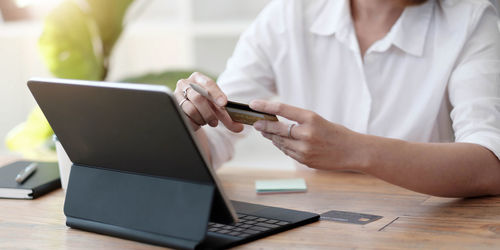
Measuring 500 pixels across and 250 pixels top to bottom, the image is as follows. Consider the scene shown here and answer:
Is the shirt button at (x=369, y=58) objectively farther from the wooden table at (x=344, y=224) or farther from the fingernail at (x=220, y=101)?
A: the fingernail at (x=220, y=101)

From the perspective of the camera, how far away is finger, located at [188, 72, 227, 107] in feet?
4.25

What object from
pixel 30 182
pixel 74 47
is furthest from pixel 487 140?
pixel 74 47

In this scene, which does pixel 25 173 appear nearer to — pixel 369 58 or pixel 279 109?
pixel 279 109

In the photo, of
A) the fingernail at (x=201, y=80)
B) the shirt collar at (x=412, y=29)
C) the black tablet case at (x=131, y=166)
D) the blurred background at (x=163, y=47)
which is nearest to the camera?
the black tablet case at (x=131, y=166)

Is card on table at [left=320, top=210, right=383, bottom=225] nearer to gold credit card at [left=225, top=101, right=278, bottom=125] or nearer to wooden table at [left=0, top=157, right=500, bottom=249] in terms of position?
wooden table at [left=0, top=157, right=500, bottom=249]

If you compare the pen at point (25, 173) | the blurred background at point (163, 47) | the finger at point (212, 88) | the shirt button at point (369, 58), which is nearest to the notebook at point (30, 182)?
the pen at point (25, 173)

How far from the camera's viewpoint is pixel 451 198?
57.2 inches

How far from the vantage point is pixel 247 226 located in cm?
123

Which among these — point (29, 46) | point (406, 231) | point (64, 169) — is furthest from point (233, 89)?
point (29, 46)

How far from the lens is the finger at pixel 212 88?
129 centimetres

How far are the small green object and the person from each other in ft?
0.51

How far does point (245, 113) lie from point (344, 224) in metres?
0.27

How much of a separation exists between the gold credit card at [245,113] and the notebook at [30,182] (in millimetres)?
557

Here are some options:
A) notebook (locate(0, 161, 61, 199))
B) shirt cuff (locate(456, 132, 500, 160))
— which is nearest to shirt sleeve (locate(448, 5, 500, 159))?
shirt cuff (locate(456, 132, 500, 160))
